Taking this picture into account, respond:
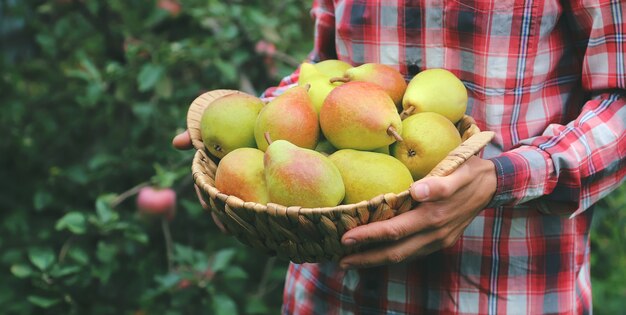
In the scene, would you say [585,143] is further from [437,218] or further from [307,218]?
[307,218]

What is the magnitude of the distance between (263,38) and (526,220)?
112 cm

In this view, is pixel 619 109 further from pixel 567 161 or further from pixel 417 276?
pixel 417 276

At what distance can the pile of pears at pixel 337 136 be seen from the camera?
0.90 meters

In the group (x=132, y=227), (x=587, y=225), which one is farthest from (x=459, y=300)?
(x=132, y=227)

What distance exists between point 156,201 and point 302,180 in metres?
0.97

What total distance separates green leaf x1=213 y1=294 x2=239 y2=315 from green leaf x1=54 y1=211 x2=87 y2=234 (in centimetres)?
34

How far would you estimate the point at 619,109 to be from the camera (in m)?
1.02

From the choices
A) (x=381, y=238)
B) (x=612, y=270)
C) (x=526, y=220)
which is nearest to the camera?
(x=381, y=238)

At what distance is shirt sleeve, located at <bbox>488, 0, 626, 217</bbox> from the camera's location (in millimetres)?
972

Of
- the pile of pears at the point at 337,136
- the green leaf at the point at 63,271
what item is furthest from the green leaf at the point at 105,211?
the pile of pears at the point at 337,136

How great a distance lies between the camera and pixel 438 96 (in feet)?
3.29

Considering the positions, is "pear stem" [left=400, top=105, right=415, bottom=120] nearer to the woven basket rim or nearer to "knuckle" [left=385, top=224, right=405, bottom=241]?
the woven basket rim

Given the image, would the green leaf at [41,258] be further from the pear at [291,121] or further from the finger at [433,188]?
the finger at [433,188]

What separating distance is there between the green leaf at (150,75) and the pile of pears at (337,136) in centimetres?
79
